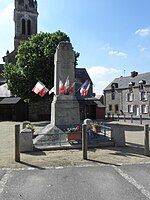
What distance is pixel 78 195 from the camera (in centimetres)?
448

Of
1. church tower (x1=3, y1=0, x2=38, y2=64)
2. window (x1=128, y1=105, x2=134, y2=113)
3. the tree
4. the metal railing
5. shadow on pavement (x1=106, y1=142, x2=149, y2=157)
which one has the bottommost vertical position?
shadow on pavement (x1=106, y1=142, x2=149, y2=157)

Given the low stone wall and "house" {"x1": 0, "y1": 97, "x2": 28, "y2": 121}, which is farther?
the low stone wall

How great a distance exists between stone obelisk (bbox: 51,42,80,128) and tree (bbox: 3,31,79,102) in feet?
33.6

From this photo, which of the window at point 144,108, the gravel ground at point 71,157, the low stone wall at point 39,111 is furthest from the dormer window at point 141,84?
the gravel ground at point 71,157

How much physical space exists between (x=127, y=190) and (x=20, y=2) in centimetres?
4801

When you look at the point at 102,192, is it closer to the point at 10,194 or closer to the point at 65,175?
the point at 65,175

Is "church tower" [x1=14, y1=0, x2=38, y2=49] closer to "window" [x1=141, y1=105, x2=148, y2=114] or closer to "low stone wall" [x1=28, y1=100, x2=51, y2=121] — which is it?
"low stone wall" [x1=28, y1=100, x2=51, y2=121]

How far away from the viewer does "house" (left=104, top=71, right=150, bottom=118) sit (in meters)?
39.6

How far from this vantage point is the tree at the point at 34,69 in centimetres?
2202

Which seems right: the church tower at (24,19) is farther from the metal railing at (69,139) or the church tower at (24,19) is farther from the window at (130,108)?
the metal railing at (69,139)

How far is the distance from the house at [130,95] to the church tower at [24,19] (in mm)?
21847

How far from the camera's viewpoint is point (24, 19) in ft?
144

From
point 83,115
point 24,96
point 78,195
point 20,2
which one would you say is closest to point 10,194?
point 78,195

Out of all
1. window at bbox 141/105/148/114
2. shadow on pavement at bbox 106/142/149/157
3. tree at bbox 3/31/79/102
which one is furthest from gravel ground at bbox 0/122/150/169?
window at bbox 141/105/148/114
